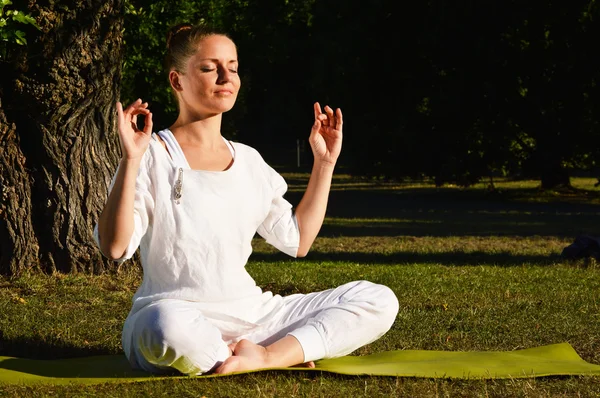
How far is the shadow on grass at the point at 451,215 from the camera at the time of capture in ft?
60.4

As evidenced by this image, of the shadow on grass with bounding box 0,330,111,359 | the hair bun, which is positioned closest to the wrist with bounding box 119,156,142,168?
the hair bun

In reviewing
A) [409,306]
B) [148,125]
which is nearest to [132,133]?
[148,125]

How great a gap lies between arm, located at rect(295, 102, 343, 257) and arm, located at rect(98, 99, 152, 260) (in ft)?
3.43

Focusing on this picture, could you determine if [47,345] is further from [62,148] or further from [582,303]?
[582,303]

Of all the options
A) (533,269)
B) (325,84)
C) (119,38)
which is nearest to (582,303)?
(533,269)

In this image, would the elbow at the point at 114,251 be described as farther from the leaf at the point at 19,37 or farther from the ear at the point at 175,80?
the leaf at the point at 19,37

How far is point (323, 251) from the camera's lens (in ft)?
47.9

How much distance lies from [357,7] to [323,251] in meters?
17.6

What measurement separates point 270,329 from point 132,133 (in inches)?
53.1

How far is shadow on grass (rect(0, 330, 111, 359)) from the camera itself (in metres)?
6.11

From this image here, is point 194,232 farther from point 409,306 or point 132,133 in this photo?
point 409,306

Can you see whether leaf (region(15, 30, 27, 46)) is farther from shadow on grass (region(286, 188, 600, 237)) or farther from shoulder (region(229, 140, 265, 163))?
shadow on grass (region(286, 188, 600, 237))

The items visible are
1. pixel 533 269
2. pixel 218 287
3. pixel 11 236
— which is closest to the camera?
pixel 218 287

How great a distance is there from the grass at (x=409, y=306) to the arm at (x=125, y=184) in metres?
0.75
